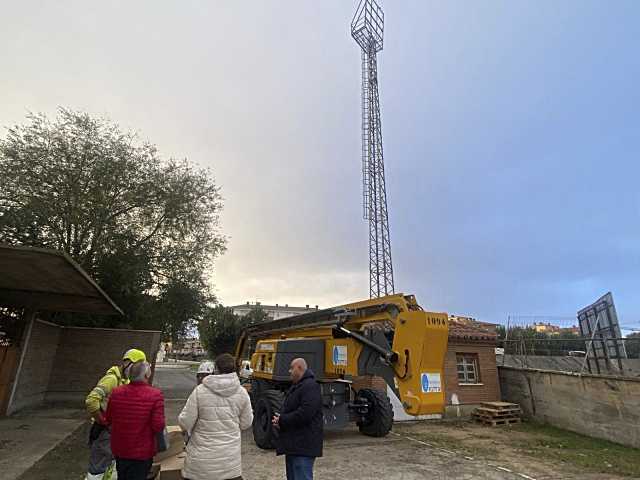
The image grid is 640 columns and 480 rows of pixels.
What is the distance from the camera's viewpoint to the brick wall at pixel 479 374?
14398mm

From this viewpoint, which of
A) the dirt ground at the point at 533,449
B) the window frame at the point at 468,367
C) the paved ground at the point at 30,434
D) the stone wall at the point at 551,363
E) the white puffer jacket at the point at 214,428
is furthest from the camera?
the window frame at the point at 468,367

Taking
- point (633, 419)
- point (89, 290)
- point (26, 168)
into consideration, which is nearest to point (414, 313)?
point (89, 290)

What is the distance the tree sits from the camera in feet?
47.3

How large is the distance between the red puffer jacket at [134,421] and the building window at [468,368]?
13.5 metres

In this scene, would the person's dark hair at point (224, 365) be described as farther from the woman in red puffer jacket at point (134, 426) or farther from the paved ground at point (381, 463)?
the paved ground at point (381, 463)

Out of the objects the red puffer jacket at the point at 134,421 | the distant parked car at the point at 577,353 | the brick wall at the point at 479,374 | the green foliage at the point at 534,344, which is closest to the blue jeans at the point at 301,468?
the red puffer jacket at the point at 134,421

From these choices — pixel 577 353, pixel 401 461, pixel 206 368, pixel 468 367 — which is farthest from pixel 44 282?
pixel 577 353

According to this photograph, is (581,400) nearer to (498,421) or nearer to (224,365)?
(498,421)

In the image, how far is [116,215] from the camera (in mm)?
16250

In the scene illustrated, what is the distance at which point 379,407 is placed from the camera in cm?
888

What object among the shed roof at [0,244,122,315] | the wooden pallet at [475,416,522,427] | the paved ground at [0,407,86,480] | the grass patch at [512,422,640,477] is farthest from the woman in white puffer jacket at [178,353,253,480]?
the wooden pallet at [475,416,522,427]

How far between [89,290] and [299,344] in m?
5.02

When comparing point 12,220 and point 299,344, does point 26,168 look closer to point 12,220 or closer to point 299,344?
point 12,220

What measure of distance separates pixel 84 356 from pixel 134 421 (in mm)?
13651
